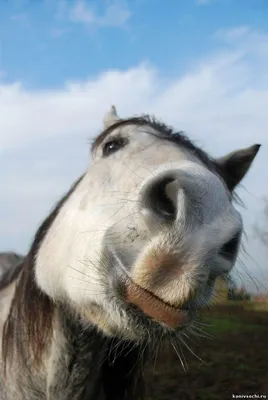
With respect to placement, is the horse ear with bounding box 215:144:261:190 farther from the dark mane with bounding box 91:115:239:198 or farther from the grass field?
the grass field

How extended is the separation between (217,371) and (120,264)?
715cm

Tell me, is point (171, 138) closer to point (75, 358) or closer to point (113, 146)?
point (113, 146)

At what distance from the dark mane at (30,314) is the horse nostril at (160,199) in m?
1.28

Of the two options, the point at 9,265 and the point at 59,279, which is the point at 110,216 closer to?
the point at 59,279

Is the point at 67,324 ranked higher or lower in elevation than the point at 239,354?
higher

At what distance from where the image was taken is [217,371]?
347 inches

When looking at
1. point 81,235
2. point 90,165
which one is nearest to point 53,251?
point 81,235

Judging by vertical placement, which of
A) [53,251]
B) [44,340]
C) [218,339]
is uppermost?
[53,251]

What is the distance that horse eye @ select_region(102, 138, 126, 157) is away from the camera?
3096mm

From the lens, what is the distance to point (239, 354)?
1005cm

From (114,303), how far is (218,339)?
940 centimetres

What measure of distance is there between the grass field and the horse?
9.80 feet

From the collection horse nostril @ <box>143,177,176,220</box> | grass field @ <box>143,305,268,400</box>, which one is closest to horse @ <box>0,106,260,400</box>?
horse nostril @ <box>143,177,176,220</box>

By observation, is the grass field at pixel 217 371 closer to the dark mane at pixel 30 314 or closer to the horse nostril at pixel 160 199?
the dark mane at pixel 30 314
